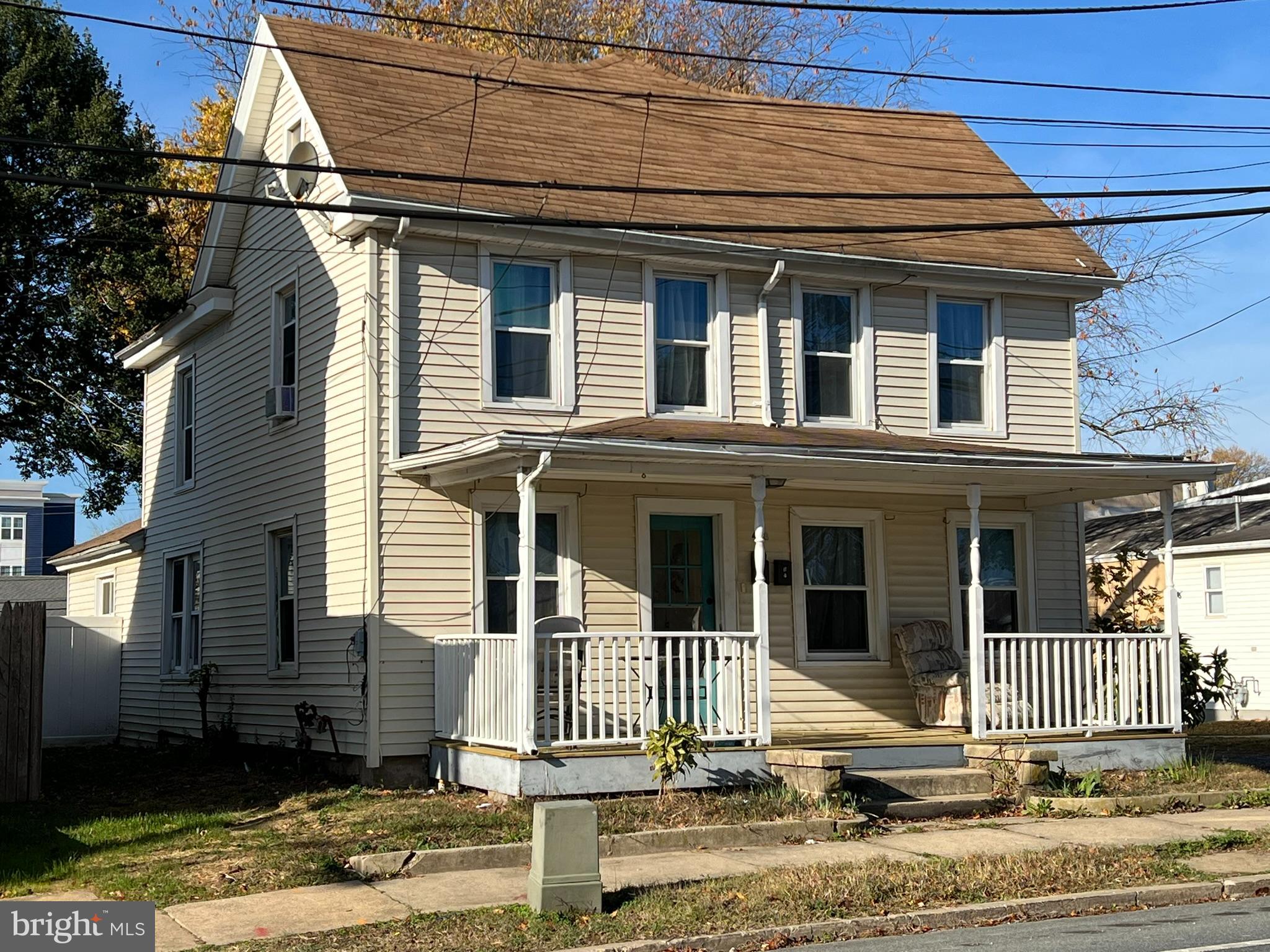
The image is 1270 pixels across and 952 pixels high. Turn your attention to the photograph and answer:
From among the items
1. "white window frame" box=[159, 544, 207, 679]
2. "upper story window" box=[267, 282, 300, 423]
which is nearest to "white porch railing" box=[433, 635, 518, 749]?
"upper story window" box=[267, 282, 300, 423]

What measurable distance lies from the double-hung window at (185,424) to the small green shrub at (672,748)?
34.8ft

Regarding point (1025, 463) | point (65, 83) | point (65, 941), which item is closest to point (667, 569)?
point (1025, 463)

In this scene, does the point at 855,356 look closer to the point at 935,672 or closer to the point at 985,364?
the point at 985,364

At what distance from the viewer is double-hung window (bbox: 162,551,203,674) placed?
65.5 ft

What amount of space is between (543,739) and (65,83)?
17586 millimetres

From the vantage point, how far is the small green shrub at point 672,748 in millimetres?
12500

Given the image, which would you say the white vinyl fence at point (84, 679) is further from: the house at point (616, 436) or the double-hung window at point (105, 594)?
the house at point (616, 436)

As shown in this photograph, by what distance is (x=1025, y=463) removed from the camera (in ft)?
49.4

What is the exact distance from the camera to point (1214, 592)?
31047 millimetres

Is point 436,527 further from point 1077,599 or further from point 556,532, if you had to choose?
point 1077,599

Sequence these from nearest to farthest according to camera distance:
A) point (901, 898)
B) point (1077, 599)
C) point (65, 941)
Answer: point (65, 941) → point (901, 898) → point (1077, 599)

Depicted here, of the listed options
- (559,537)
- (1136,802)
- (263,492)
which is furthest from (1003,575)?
(263,492)

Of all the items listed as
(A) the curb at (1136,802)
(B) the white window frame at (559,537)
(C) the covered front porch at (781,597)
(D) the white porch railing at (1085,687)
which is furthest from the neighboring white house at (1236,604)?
(B) the white window frame at (559,537)

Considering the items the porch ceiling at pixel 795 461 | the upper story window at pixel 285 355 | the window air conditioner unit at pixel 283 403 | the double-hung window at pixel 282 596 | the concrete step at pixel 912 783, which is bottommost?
the concrete step at pixel 912 783
